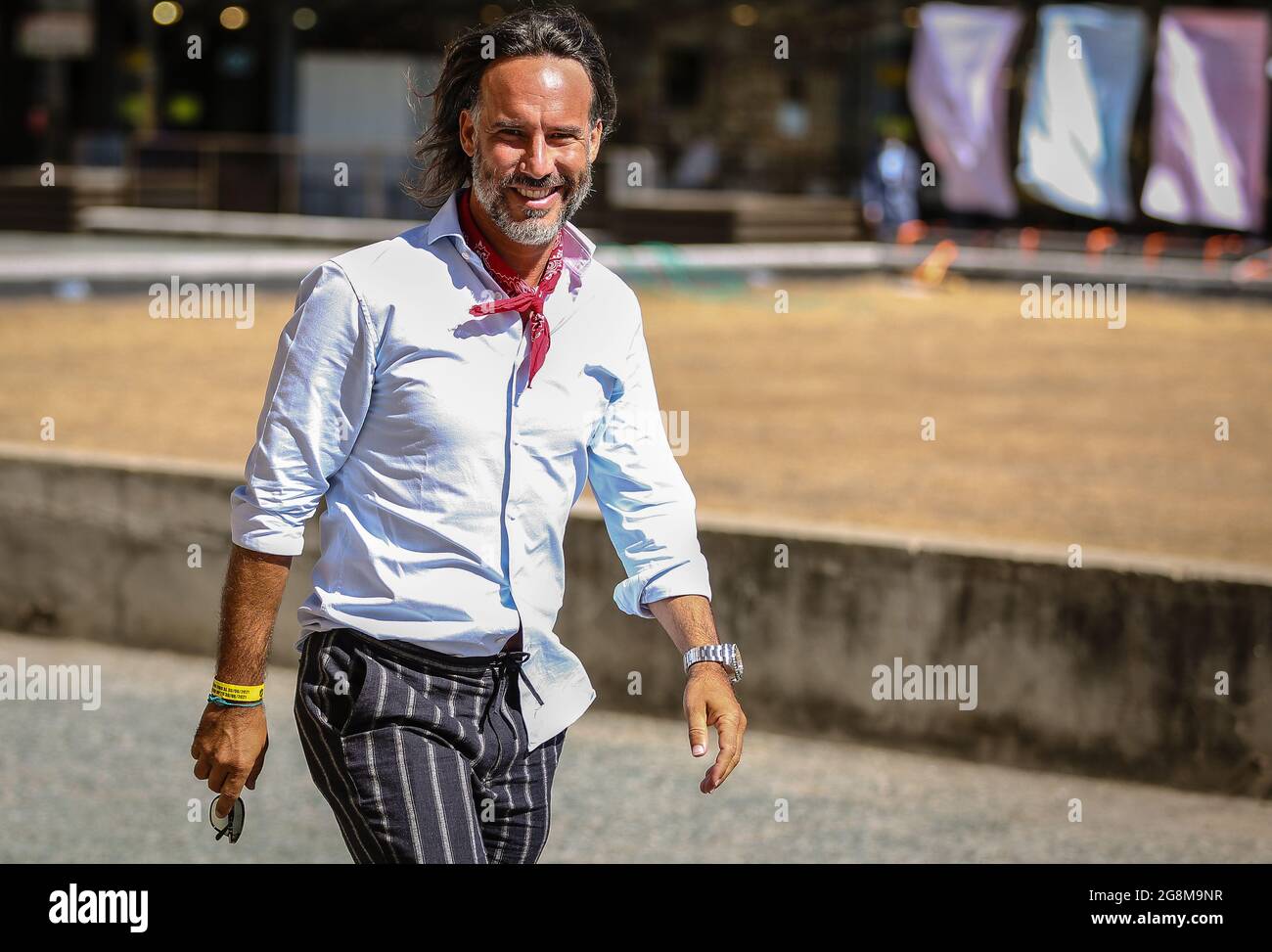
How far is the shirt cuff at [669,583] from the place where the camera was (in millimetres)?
3102

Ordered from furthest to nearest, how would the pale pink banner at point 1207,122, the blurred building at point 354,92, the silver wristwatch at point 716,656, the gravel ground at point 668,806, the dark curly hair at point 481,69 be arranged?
the blurred building at point 354,92 → the pale pink banner at point 1207,122 → the gravel ground at point 668,806 → the silver wristwatch at point 716,656 → the dark curly hair at point 481,69

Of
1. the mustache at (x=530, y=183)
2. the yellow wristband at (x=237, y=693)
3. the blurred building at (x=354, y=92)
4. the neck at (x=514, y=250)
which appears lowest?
the yellow wristband at (x=237, y=693)

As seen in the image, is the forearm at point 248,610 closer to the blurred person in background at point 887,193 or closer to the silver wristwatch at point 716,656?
the silver wristwatch at point 716,656

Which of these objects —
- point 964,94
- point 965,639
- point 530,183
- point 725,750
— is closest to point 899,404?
point 964,94

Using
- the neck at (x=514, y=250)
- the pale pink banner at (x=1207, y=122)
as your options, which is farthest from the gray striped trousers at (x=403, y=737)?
the pale pink banner at (x=1207, y=122)

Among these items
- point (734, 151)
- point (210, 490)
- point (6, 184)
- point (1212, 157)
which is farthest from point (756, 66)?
point (210, 490)

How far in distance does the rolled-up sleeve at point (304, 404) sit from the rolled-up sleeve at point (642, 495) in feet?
→ 1.45

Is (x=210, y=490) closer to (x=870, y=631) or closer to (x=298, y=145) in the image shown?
(x=870, y=631)

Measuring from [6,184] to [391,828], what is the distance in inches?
1122

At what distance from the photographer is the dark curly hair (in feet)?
9.58

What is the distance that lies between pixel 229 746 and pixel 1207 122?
1929 centimetres

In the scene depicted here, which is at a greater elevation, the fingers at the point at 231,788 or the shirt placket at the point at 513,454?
the shirt placket at the point at 513,454

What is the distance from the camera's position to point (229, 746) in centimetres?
292

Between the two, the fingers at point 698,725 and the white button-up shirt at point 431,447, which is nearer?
the white button-up shirt at point 431,447
